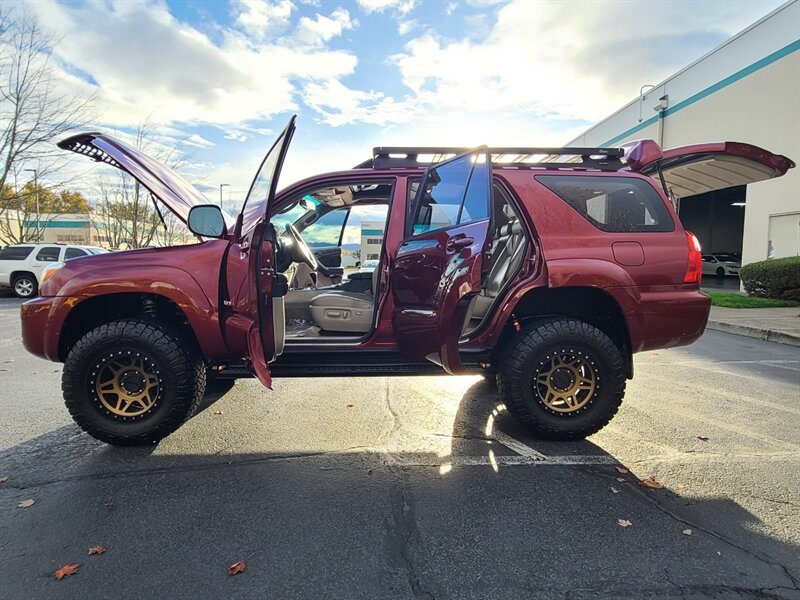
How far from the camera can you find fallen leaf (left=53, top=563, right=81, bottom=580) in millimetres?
2102

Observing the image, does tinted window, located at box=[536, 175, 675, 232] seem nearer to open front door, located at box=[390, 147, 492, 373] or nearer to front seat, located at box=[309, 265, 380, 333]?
open front door, located at box=[390, 147, 492, 373]

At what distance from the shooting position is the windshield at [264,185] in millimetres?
3068

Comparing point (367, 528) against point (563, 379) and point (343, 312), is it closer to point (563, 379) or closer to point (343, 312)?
point (563, 379)

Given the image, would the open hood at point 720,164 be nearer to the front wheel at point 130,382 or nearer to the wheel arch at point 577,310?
the wheel arch at point 577,310

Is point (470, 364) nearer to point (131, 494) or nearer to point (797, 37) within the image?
point (131, 494)

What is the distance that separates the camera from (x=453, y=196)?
11.2 ft

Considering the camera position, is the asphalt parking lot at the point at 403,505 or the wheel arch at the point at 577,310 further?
the wheel arch at the point at 577,310

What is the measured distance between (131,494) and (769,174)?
5.38 metres

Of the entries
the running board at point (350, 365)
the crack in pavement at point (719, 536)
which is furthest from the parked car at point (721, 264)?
the crack in pavement at point (719, 536)

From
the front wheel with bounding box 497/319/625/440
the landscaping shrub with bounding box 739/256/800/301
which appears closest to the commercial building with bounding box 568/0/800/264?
the landscaping shrub with bounding box 739/256/800/301

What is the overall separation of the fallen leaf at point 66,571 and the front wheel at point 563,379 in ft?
8.75

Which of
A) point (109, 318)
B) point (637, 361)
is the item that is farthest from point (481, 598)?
point (637, 361)

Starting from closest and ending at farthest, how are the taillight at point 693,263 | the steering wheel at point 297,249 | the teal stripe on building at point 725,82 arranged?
the taillight at point 693,263 → the steering wheel at point 297,249 → the teal stripe on building at point 725,82

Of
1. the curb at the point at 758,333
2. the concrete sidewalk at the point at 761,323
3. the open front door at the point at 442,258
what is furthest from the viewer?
the concrete sidewalk at the point at 761,323
